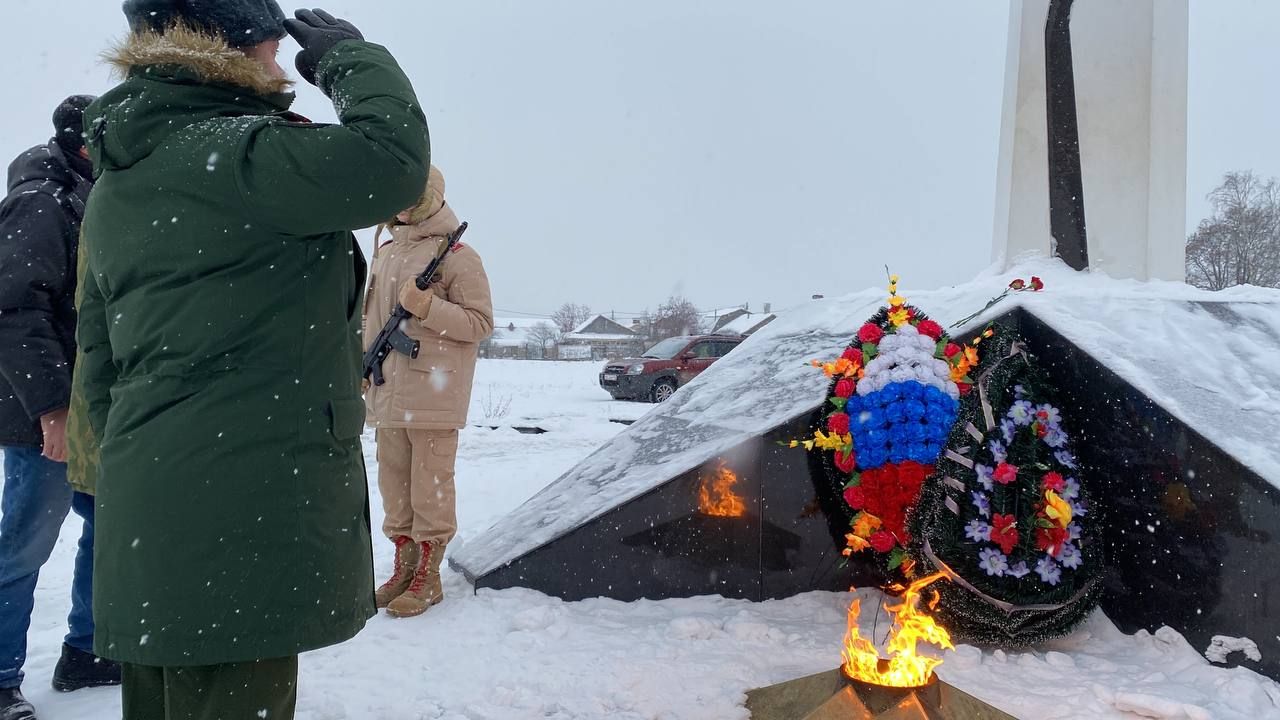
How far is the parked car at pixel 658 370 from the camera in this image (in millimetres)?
14492

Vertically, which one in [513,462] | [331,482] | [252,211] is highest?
[252,211]

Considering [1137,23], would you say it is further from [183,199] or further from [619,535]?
[183,199]

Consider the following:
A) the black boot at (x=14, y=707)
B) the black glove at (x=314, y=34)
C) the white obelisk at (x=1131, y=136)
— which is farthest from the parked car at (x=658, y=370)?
the black glove at (x=314, y=34)

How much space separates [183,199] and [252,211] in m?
0.12

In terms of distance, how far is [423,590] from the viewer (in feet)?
10.6

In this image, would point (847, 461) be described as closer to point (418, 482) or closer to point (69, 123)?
point (418, 482)

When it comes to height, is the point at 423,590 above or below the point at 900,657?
Result: below

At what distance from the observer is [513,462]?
6.99m

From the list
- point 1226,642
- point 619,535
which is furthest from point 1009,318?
point 619,535

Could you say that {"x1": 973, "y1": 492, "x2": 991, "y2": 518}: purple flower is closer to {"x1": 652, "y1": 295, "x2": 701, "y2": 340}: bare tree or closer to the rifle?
the rifle

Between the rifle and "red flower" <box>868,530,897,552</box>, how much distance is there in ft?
6.22

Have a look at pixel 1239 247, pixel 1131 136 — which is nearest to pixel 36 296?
pixel 1131 136

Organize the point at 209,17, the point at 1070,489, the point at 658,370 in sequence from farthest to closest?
1. the point at 658,370
2. the point at 1070,489
3. the point at 209,17

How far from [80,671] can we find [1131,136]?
565cm
